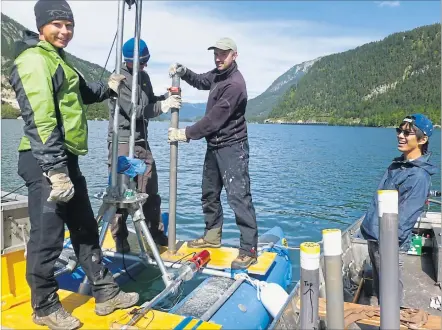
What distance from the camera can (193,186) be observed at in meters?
20.2

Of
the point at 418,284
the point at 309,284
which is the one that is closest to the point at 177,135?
the point at 309,284

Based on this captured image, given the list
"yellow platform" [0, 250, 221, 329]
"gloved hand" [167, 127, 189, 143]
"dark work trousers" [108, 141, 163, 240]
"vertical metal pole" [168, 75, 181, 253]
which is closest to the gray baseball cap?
"vertical metal pole" [168, 75, 181, 253]

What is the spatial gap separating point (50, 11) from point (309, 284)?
3099 millimetres

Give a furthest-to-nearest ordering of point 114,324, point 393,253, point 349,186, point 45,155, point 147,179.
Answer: point 349,186
point 147,179
point 114,324
point 45,155
point 393,253

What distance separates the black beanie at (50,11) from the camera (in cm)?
365

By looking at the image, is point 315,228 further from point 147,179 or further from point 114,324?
point 114,324

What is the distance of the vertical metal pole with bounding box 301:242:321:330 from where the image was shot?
2.70 meters

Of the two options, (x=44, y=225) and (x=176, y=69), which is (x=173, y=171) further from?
(x=44, y=225)

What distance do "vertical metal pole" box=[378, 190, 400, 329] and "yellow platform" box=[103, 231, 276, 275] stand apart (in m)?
3.12

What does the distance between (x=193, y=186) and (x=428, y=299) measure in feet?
48.4

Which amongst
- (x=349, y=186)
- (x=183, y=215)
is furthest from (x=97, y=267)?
(x=349, y=186)

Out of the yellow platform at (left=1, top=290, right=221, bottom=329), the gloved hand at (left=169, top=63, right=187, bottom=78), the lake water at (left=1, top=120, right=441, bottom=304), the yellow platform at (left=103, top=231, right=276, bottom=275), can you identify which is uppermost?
the gloved hand at (left=169, top=63, right=187, bottom=78)

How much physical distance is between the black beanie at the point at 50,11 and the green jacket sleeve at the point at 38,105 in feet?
1.28

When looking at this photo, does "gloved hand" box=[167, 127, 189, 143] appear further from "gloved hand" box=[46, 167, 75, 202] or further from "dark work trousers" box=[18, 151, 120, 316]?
"gloved hand" box=[46, 167, 75, 202]
